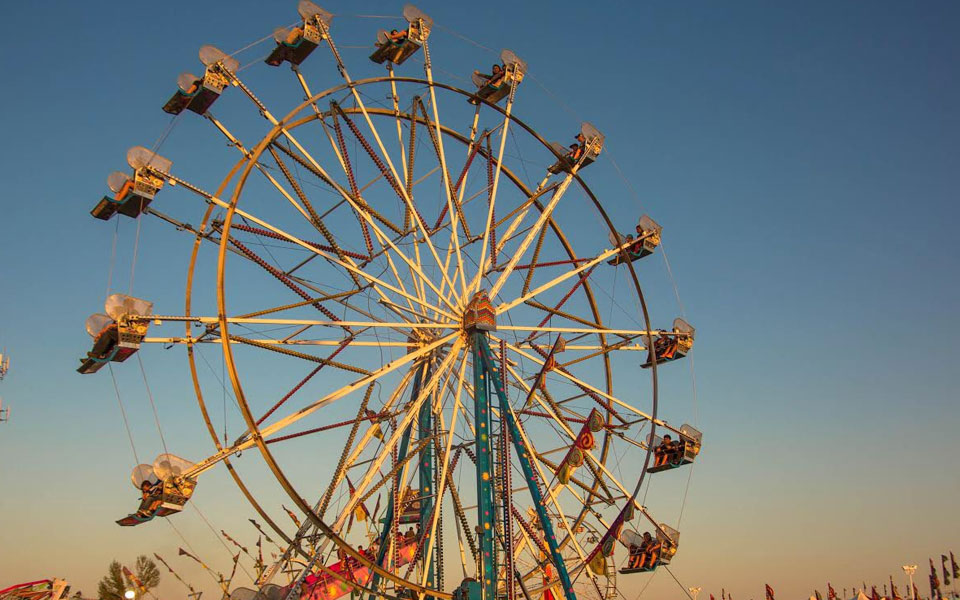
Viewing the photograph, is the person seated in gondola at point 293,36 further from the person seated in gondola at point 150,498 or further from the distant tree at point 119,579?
the distant tree at point 119,579

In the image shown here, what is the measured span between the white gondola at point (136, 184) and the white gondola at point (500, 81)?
31.5ft

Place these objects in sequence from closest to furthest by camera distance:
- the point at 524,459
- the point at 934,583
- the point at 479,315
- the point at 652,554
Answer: the point at 524,459 → the point at 479,315 → the point at 652,554 → the point at 934,583

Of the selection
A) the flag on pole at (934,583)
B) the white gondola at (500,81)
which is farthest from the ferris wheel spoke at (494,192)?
the flag on pole at (934,583)

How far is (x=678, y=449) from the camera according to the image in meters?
25.1

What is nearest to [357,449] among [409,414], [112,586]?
[409,414]

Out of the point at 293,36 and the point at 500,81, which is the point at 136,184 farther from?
the point at 500,81

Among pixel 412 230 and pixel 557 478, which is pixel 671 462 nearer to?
pixel 557 478

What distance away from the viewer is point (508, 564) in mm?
19297

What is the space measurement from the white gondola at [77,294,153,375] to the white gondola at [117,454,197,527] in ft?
8.27

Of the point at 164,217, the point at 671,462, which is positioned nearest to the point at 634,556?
the point at 671,462

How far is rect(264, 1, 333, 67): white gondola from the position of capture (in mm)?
22484

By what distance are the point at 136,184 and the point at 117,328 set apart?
353cm

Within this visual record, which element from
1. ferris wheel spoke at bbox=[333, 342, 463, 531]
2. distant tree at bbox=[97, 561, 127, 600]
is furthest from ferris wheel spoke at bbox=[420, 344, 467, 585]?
distant tree at bbox=[97, 561, 127, 600]

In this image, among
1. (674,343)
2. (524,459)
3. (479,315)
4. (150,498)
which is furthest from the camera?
(674,343)
